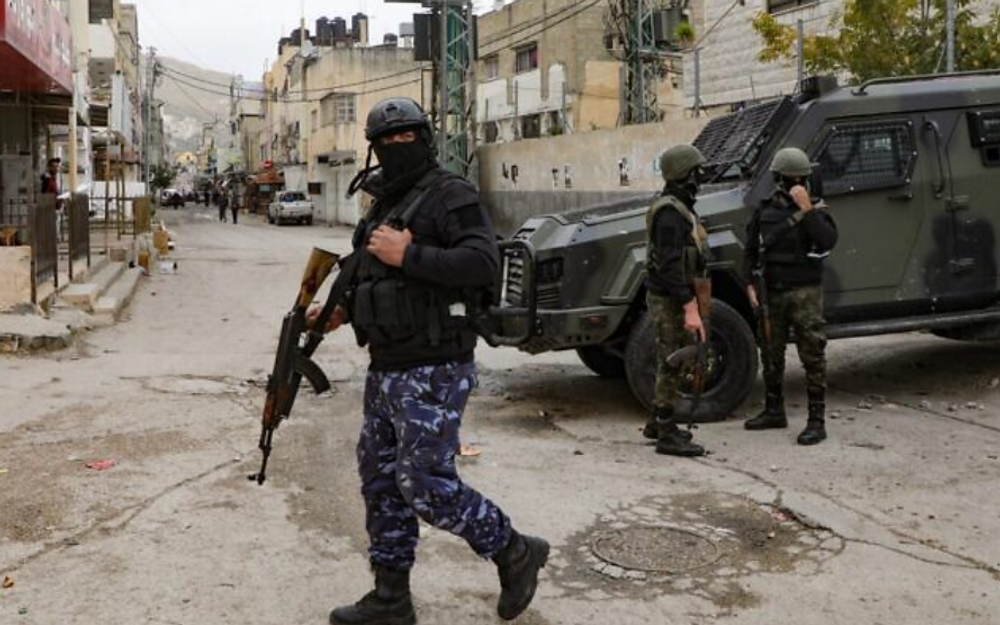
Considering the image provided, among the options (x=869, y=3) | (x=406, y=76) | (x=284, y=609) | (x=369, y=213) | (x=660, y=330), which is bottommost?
(x=284, y=609)

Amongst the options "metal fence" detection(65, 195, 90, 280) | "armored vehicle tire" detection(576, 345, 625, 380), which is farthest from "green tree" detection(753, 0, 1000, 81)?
"metal fence" detection(65, 195, 90, 280)

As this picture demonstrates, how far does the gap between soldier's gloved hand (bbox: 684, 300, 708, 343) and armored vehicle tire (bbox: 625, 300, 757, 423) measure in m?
0.84

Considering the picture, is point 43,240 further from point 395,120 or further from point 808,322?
point 395,120

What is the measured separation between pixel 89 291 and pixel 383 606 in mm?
9032

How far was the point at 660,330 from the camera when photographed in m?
5.77

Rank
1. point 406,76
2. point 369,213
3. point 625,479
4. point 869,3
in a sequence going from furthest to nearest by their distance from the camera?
point 406,76 → point 869,3 → point 625,479 → point 369,213

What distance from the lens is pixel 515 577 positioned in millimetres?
3479

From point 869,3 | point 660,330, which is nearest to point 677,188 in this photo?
point 660,330

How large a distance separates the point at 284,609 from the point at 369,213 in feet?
4.65

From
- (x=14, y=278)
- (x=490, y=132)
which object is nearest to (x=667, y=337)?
(x=14, y=278)

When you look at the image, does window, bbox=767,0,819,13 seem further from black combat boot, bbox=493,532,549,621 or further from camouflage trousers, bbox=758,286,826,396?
black combat boot, bbox=493,532,549,621

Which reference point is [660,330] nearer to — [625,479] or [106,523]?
[625,479]

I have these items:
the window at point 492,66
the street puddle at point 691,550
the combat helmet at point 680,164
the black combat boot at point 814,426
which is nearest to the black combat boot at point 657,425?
the black combat boot at point 814,426

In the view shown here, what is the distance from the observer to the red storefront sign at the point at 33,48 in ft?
34.9
